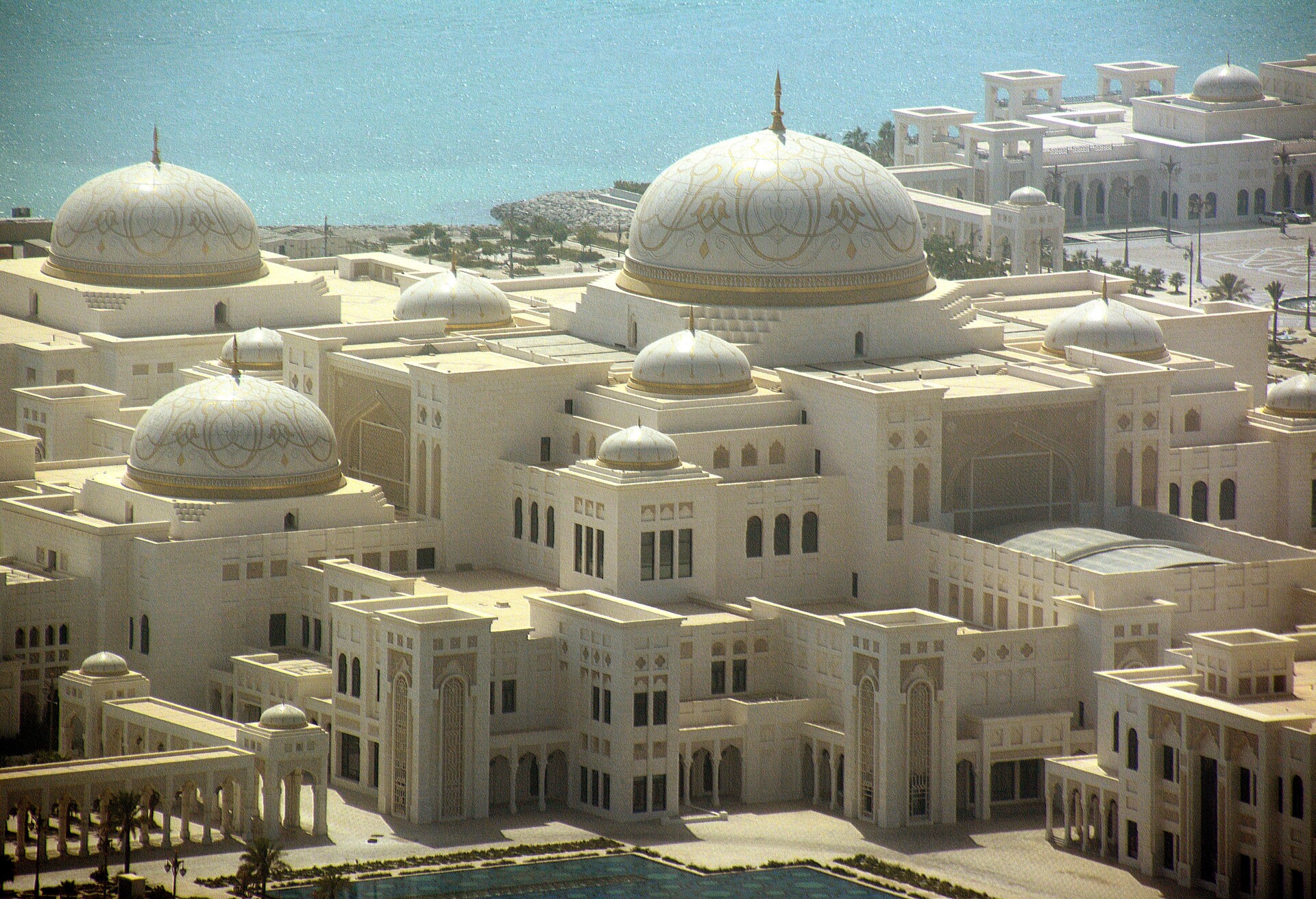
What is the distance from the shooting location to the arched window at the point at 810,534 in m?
96.5

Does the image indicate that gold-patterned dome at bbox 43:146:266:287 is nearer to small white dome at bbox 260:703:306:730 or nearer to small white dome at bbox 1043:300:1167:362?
small white dome at bbox 1043:300:1167:362

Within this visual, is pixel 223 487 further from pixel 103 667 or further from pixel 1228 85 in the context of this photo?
pixel 1228 85

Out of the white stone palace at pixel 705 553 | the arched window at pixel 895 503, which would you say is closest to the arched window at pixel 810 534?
the white stone palace at pixel 705 553

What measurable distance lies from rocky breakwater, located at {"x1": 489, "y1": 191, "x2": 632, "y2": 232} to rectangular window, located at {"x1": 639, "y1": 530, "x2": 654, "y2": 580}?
89.4 meters

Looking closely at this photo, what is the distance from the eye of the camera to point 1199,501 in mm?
105438

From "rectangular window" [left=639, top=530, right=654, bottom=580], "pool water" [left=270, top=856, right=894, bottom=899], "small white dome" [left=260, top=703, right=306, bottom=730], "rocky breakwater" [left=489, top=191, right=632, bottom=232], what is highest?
"rocky breakwater" [left=489, top=191, right=632, bottom=232]

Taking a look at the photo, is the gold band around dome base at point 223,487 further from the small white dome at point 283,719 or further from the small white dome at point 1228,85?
the small white dome at point 1228,85

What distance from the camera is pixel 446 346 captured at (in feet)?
345

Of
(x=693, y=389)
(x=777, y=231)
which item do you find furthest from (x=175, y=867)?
(x=777, y=231)

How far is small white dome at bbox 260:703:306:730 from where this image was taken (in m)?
Result: 84.4

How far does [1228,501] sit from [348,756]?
34279 millimetres

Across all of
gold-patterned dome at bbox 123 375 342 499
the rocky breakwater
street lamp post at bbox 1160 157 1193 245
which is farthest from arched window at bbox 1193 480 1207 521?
the rocky breakwater

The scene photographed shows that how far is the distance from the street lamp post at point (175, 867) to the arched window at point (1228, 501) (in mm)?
41445

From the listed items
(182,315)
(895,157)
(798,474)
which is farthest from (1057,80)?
(798,474)
